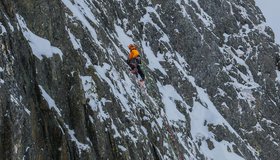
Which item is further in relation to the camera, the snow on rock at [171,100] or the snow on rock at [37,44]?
the snow on rock at [171,100]

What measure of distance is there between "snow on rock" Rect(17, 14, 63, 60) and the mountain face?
0.16ft

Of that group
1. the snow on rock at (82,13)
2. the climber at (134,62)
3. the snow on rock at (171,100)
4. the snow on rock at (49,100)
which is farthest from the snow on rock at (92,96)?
the snow on rock at (171,100)

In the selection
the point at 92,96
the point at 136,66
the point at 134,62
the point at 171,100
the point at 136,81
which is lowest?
the point at 171,100

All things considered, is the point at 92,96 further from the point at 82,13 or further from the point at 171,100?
the point at 171,100

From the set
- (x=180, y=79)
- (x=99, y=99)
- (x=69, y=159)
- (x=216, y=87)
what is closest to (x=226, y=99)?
(x=216, y=87)

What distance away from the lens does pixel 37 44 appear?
58.1 ft

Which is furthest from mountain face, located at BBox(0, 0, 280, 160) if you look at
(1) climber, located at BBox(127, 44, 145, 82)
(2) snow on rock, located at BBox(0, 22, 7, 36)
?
(1) climber, located at BBox(127, 44, 145, 82)

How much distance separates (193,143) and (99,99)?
650 inches

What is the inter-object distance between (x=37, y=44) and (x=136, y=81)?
910 centimetres

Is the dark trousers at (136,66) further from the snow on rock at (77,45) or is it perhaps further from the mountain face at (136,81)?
the snow on rock at (77,45)

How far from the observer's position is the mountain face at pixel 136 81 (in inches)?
A: 631

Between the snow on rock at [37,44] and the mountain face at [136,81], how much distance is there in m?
0.05

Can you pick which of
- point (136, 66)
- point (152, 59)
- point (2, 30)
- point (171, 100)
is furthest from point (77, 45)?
point (152, 59)

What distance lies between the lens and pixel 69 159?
53.7ft
